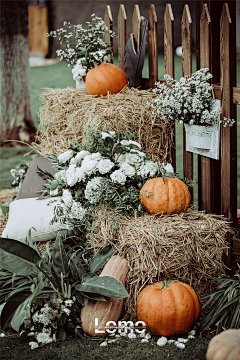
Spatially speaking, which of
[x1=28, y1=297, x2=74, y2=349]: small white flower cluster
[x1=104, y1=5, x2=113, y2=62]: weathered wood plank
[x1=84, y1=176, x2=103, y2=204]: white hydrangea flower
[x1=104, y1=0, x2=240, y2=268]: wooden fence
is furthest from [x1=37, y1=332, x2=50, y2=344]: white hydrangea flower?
[x1=104, y1=5, x2=113, y2=62]: weathered wood plank

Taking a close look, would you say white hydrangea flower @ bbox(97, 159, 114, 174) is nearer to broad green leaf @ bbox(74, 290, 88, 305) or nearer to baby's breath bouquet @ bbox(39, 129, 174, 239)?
baby's breath bouquet @ bbox(39, 129, 174, 239)

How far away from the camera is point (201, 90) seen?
3.08 metres

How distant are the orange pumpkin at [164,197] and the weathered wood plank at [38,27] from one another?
42.0ft

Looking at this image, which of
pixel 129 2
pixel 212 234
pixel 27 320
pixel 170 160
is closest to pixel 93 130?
pixel 170 160

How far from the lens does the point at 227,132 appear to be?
2.99 meters

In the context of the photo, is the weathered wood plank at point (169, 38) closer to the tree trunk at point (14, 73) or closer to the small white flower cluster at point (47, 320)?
the small white flower cluster at point (47, 320)

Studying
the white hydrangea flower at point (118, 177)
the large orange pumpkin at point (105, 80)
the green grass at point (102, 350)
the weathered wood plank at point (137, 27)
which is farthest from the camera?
the weathered wood plank at point (137, 27)

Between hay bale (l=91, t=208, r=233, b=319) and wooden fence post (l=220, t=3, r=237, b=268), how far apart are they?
317mm

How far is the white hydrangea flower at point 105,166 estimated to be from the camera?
307 cm

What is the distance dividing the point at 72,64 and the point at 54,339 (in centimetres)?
312

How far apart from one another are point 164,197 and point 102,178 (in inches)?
21.9

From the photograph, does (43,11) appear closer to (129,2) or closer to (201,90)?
(129,2)

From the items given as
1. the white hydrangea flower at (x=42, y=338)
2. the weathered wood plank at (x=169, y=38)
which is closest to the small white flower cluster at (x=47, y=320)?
the white hydrangea flower at (x=42, y=338)

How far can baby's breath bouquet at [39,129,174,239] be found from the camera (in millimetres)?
3010
